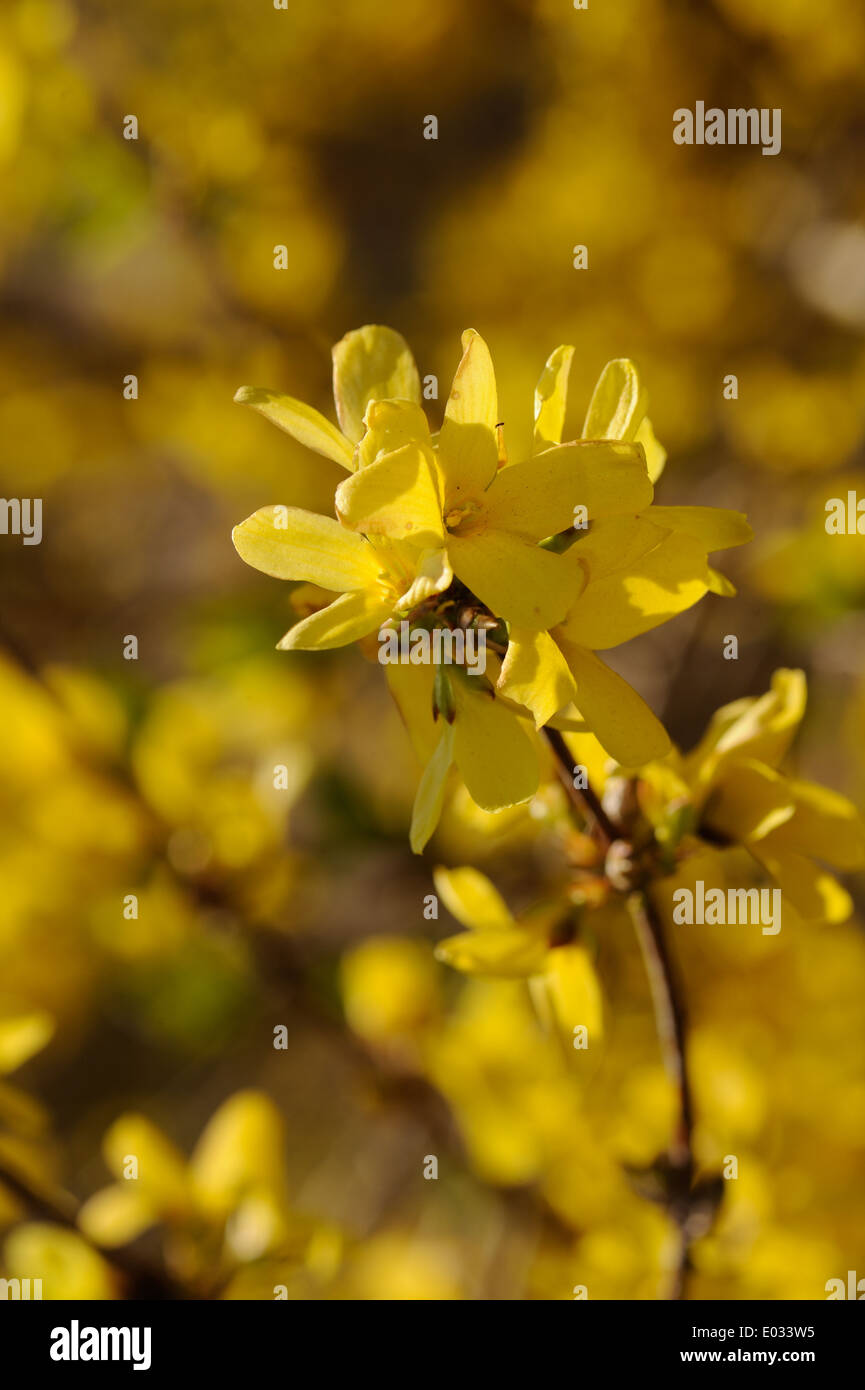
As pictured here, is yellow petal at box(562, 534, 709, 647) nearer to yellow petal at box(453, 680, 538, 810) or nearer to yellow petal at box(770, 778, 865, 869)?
yellow petal at box(453, 680, 538, 810)

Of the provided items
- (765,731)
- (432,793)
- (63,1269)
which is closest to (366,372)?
(432,793)

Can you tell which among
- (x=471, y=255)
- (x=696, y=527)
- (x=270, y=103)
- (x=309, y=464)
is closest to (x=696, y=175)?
(x=471, y=255)

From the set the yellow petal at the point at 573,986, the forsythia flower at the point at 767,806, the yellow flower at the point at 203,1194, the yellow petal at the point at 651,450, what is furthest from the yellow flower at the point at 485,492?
the yellow flower at the point at 203,1194

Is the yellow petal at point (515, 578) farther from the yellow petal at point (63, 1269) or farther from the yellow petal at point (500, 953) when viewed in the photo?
the yellow petal at point (63, 1269)

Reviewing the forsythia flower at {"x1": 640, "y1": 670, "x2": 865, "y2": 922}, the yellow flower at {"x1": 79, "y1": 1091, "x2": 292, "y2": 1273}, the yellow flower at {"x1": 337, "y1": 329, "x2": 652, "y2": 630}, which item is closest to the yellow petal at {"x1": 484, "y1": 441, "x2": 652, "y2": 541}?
the yellow flower at {"x1": 337, "y1": 329, "x2": 652, "y2": 630}

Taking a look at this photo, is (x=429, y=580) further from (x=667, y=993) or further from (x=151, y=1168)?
(x=151, y=1168)
